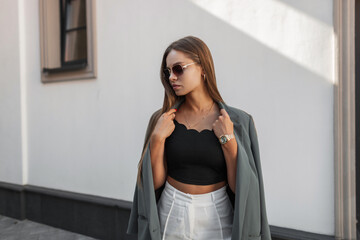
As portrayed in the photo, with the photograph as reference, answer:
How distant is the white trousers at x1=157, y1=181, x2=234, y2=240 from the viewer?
5.09ft

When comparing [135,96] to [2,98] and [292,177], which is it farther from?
[2,98]

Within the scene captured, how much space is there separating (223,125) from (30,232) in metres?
4.00

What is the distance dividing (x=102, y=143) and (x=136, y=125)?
25.6 inches

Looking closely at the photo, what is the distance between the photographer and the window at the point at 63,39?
4461mm

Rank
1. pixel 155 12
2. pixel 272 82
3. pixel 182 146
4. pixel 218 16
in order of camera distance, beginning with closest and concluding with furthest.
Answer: pixel 182 146
pixel 272 82
pixel 218 16
pixel 155 12

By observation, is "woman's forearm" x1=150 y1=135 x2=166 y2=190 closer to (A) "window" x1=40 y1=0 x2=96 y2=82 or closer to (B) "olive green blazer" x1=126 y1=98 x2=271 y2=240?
(B) "olive green blazer" x1=126 y1=98 x2=271 y2=240

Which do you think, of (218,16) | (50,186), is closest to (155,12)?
(218,16)

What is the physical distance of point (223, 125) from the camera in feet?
5.12

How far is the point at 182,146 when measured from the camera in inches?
63.5

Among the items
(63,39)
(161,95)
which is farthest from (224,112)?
(63,39)

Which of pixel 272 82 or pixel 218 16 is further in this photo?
pixel 218 16

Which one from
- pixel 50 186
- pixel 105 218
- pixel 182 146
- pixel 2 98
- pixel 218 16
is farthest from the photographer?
pixel 2 98

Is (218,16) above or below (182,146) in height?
above

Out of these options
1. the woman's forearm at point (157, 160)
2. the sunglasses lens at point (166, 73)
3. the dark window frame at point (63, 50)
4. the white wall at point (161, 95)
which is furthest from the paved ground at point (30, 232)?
the sunglasses lens at point (166, 73)
